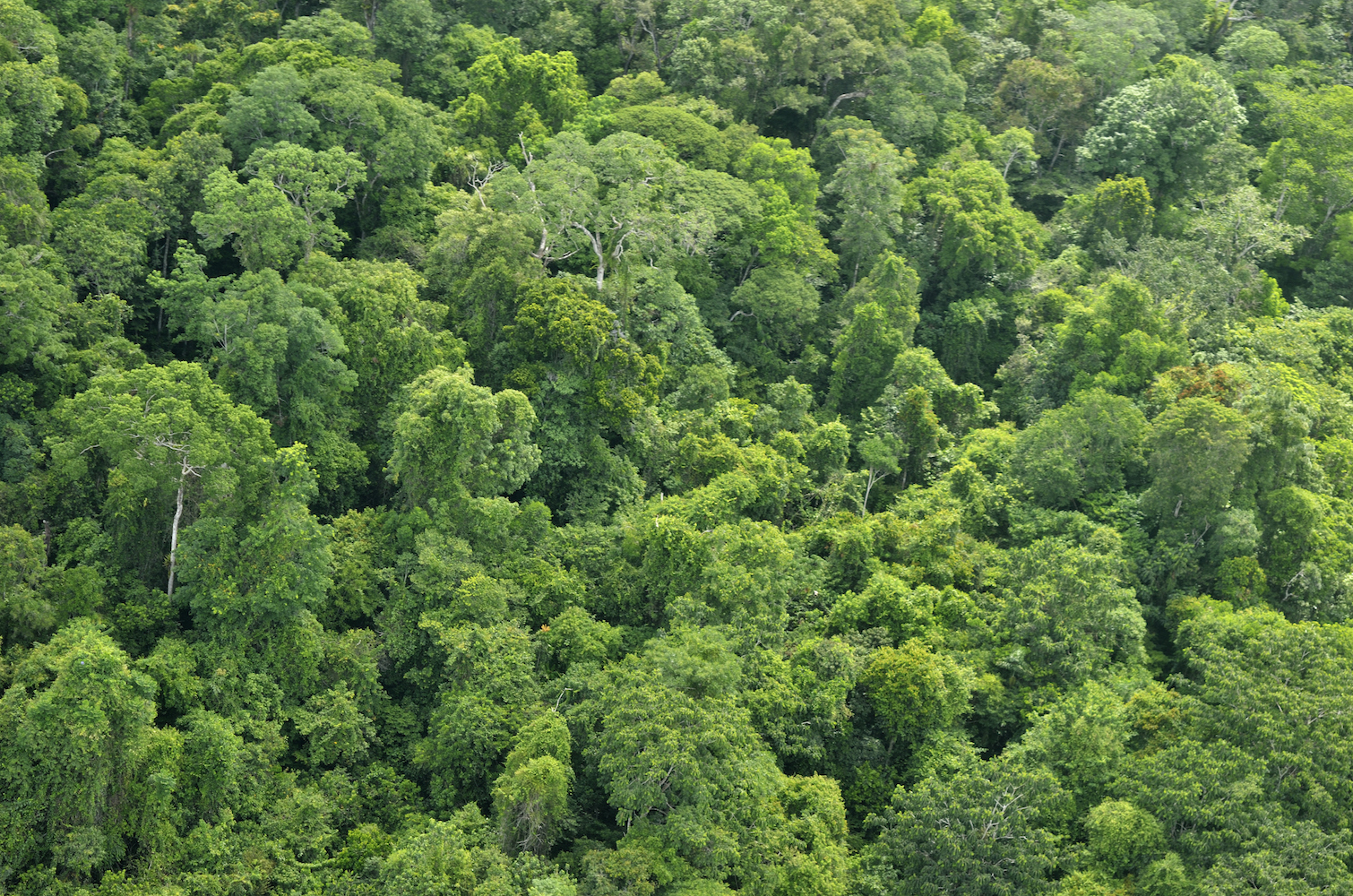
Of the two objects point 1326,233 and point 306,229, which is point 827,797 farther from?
point 1326,233

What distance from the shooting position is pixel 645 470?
37.5m

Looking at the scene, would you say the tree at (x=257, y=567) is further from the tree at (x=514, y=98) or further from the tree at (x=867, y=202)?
the tree at (x=867, y=202)

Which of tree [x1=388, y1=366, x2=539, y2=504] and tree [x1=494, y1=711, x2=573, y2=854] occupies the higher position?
tree [x1=388, y1=366, x2=539, y2=504]

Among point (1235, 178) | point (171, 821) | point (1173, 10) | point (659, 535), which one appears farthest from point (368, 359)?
point (1173, 10)

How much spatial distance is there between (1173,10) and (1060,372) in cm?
2742

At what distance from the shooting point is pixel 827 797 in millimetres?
29203

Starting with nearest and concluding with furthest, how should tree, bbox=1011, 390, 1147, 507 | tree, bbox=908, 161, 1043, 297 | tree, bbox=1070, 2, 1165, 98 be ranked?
tree, bbox=1011, 390, 1147, 507, tree, bbox=908, 161, 1043, 297, tree, bbox=1070, 2, 1165, 98

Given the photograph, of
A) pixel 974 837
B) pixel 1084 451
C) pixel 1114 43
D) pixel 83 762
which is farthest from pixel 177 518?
pixel 1114 43

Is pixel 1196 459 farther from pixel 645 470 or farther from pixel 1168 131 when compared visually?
pixel 1168 131

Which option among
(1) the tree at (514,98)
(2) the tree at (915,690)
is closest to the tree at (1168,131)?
(1) the tree at (514,98)

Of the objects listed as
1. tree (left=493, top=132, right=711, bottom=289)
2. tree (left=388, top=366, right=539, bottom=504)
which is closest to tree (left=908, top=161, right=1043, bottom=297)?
tree (left=493, top=132, right=711, bottom=289)

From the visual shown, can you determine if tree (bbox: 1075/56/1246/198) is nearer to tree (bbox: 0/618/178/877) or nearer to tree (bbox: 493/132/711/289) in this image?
tree (bbox: 493/132/711/289)

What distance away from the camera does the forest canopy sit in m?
27.5

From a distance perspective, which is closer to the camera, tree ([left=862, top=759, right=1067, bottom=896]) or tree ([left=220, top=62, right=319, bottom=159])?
tree ([left=862, top=759, right=1067, bottom=896])
